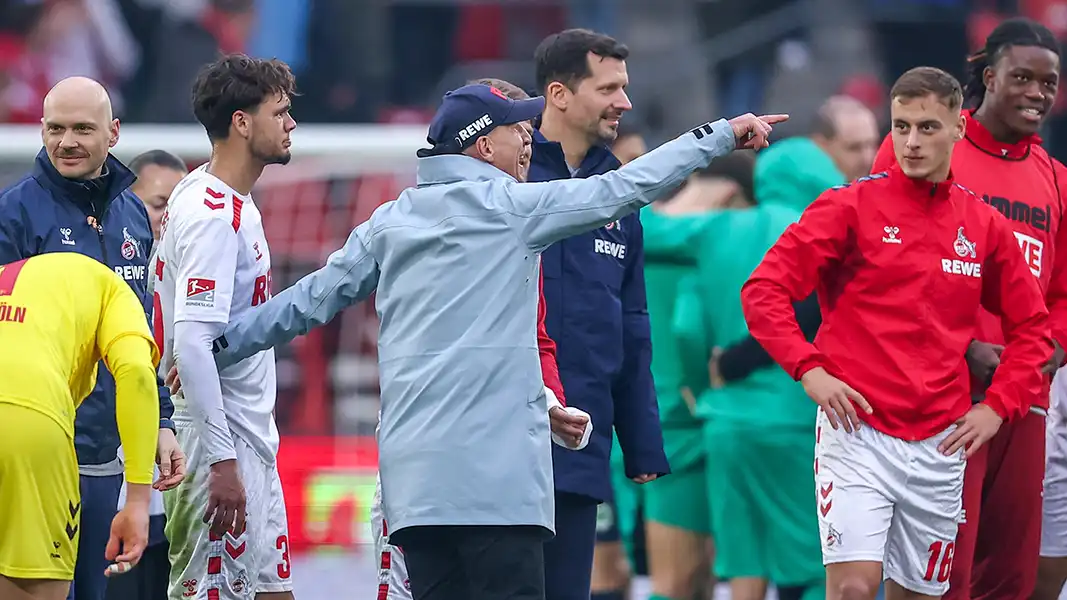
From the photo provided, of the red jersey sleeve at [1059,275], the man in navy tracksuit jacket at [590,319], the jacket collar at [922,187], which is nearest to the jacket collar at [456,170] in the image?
the man in navy tracksuit jacket at [590,319]

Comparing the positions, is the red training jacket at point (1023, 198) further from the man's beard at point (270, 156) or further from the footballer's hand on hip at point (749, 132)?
the man's beard at point (270, 156)

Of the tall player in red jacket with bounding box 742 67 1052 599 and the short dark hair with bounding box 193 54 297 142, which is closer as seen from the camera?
the short dark hair with bounding box 193 54 297 142

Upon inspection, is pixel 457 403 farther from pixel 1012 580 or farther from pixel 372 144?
pixel 372 144

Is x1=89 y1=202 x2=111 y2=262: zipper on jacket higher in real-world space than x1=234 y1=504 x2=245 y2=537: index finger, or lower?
higher

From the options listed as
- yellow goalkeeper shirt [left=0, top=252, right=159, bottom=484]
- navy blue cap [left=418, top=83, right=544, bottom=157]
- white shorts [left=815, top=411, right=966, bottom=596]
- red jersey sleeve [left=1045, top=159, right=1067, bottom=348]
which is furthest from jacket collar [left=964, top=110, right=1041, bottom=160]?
yellow goalkeeper shirt [left=0, top=252, right=159, bottom=484]

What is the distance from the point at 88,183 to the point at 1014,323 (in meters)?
3.04

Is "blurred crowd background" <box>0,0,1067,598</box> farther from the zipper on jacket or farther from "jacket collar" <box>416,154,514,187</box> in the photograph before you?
"jacket collar" <box>416,154,514,187</box>

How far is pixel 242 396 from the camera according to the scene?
18.6 feet

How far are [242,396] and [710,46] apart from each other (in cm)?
1282

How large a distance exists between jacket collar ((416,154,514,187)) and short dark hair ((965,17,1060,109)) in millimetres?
2492

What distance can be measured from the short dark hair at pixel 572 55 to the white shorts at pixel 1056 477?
229 cm

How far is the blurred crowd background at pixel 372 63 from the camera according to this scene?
13.1m

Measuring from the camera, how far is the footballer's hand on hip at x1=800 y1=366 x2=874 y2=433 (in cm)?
579

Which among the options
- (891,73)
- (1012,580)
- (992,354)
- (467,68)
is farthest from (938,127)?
(891,73)
